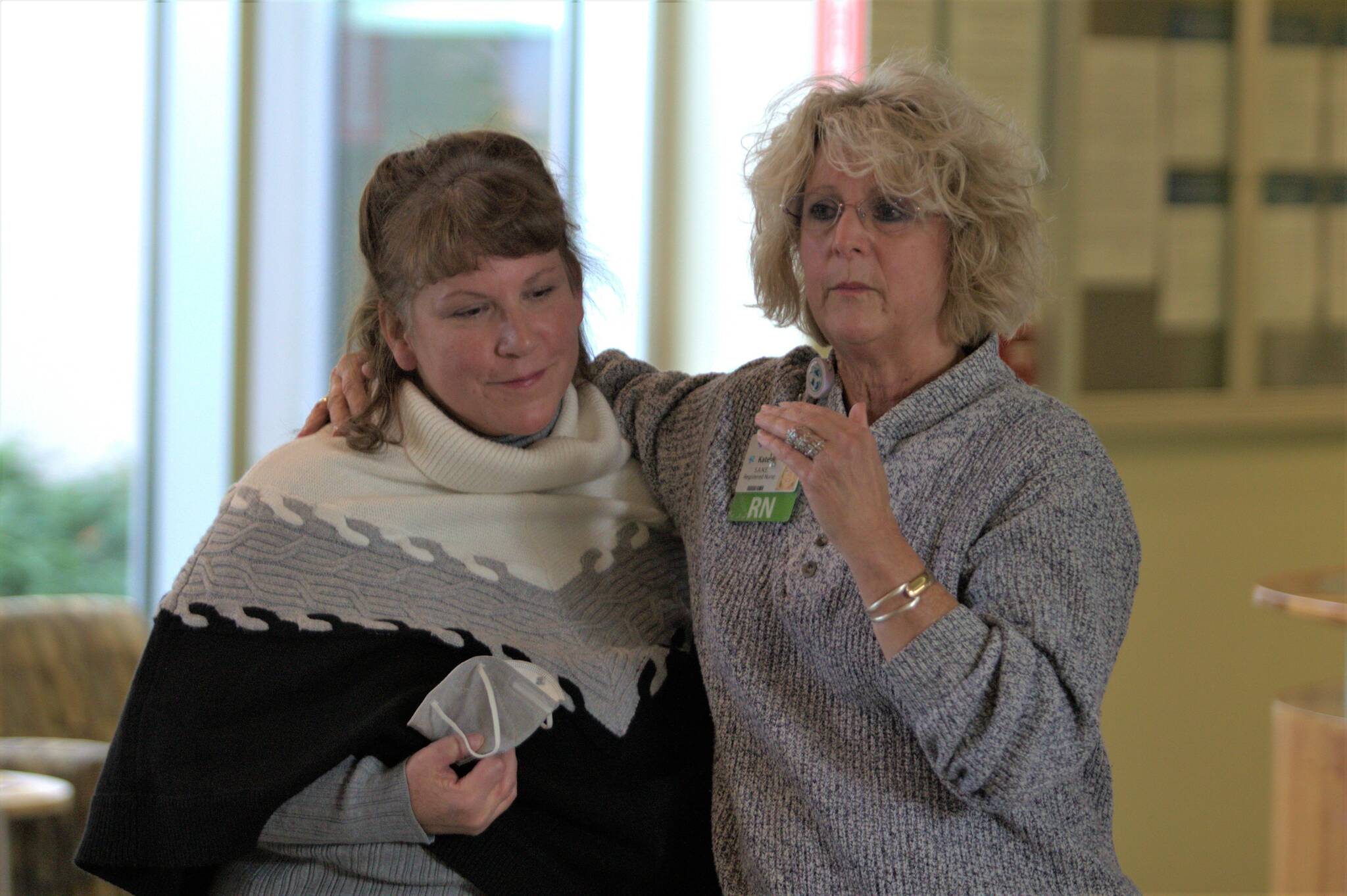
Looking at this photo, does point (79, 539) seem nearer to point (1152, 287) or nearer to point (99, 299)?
point (99, 299)

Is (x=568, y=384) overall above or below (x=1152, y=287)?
below

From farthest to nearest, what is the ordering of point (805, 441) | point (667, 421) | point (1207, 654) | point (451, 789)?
point (1207, 654) → point (667, 421) → point (451, 789) → point (805, 441)

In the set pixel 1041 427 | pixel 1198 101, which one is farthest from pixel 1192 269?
pixel 1041 427

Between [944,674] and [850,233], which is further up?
[850,233]

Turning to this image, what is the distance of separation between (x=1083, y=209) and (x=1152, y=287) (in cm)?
32

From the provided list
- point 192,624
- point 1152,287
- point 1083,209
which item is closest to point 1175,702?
point 1152,287

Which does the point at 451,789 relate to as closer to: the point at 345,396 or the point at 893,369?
the point at 345,396

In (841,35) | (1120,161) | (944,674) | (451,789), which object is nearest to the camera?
(944,674)

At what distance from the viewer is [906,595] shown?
4.38 ft

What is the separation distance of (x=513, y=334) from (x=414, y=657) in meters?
0.43

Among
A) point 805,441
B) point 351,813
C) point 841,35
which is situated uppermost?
point 841,35

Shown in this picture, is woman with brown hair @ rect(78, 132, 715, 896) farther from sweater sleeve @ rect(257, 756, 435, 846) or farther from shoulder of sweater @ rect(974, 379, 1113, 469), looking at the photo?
shoulder of sweater @ rect(974, 379, 1113, 469)

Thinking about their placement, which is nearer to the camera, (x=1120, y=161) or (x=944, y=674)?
(x=944, y=674)

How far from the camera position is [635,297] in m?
4.15
